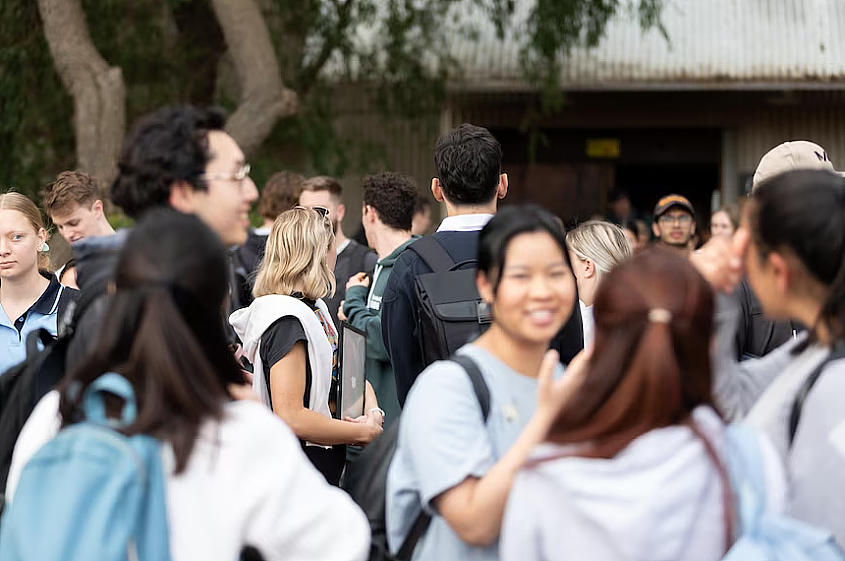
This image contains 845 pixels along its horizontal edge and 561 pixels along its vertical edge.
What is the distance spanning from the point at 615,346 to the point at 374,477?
95cm

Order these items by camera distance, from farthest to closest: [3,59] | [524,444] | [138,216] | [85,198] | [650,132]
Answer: [650,132]
[3,59]
[85,198]
[138,216]
[524,444]

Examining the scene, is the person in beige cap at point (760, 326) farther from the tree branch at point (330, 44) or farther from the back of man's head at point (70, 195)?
the tree branch at point (330, 44)

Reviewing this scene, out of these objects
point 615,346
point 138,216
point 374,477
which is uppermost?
point 138,216

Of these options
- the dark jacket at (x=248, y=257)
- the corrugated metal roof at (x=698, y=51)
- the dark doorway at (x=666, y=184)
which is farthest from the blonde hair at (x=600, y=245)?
the dark doorway at (x=666, y=184)

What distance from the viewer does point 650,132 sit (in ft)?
41.8

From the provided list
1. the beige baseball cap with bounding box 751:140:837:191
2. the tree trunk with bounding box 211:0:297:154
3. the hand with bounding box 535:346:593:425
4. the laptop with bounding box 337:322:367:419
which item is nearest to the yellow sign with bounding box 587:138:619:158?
the tree trunk with bounding box 211:0:297:154

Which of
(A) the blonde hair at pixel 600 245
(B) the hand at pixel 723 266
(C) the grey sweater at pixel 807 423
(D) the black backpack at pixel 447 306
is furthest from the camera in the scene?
(A) the blonde hair at pixel 600 245

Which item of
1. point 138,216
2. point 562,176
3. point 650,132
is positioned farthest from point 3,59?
point 138,216

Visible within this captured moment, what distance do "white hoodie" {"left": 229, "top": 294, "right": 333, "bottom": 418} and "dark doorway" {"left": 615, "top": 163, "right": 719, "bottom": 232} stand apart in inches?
462

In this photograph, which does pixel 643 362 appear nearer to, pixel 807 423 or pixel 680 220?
pixel 807 423

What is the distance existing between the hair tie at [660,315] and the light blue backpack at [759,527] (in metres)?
0.29

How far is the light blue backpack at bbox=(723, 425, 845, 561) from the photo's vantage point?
201 cm

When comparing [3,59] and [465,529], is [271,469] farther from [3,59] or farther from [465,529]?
[3,59]

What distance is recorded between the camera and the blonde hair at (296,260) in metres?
4.14
